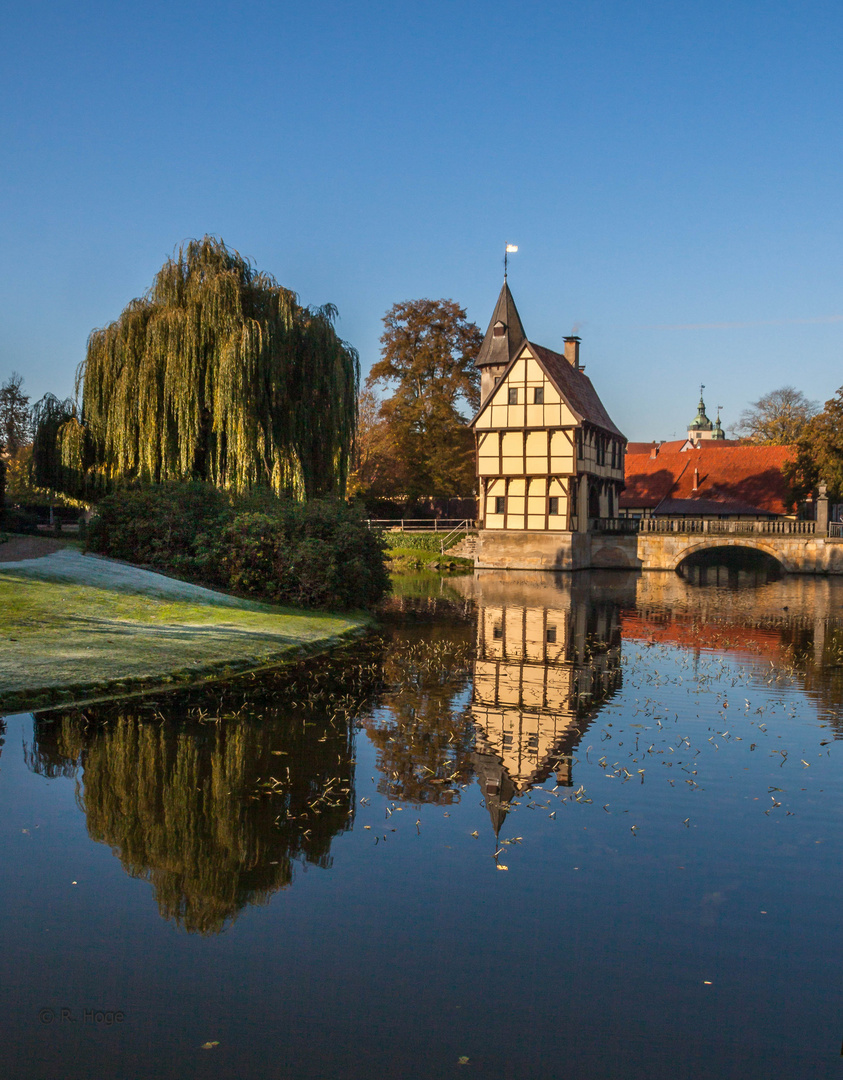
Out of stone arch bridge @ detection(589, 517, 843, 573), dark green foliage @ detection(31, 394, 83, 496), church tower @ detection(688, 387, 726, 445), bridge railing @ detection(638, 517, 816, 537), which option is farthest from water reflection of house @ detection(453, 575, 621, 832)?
church tower @ detection(688, 387, 726, 445)

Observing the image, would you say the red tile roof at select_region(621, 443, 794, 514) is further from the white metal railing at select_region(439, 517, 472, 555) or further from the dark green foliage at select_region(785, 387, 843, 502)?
the white metal railing at select_region(439, 517, 472, 555)

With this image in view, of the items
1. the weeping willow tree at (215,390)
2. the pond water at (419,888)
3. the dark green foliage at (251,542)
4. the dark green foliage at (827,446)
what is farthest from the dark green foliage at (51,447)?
the dark green foliage at (827,446)

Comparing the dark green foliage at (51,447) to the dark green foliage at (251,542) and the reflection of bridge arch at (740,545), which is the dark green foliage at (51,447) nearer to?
the dark green foliage at (251,542)

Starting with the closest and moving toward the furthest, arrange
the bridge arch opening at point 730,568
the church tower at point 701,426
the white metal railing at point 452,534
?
the bridge arch opening at point 730,568 < the white metal railing at point 452,534 < the church tower at point 701,426

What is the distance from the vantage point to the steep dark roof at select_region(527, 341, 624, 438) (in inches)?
1632

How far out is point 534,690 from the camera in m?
11.8

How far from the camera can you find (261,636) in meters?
14.5

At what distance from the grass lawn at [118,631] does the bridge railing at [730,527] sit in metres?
27.2

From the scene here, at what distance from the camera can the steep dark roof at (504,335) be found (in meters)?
47.2

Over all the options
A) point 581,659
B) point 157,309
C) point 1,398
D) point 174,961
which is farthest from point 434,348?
point 174,961

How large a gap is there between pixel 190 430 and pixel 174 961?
19.3 meters

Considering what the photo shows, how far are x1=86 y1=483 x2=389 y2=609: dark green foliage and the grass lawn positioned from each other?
33.1 inches

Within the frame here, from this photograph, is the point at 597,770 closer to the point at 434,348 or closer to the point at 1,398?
the point at 434,348

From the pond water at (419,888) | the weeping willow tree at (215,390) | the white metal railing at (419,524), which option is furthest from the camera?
the white metal railing at (419,524)
